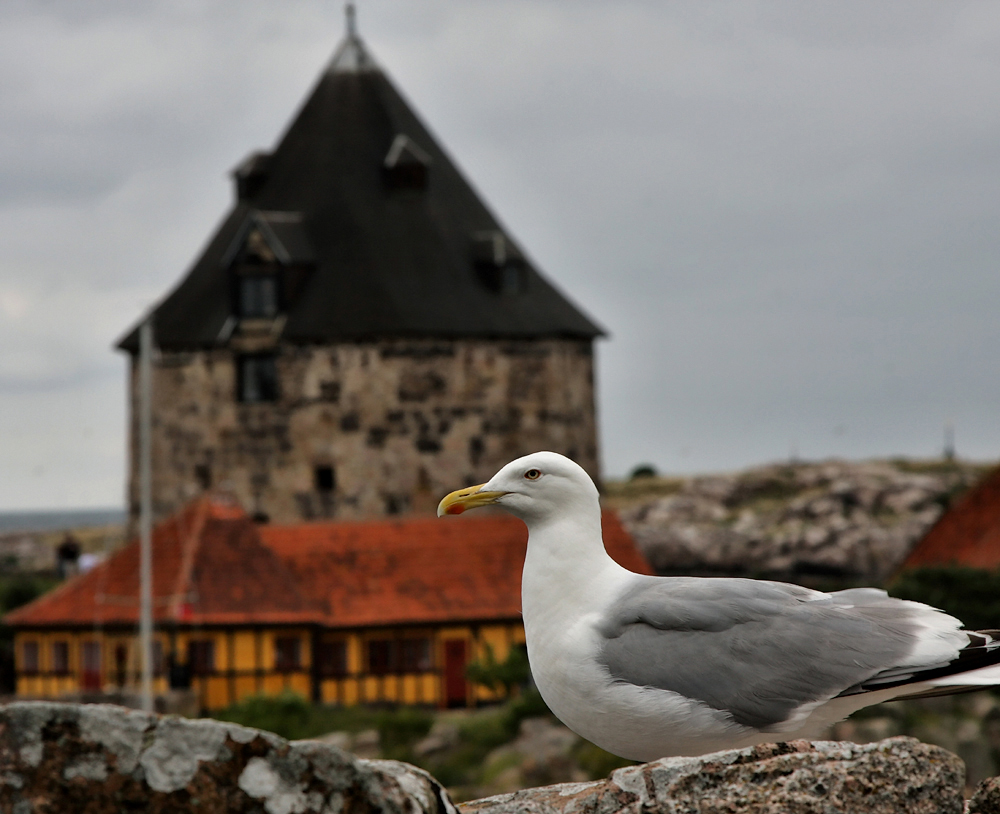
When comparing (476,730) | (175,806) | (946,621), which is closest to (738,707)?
(946,621)

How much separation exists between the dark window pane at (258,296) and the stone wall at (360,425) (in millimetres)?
1344

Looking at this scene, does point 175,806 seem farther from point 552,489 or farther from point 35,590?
point 35,590

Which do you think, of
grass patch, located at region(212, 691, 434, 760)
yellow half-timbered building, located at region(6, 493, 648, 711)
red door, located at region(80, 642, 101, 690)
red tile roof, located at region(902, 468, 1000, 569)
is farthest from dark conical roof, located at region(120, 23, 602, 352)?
red tile roof, located at region(902, 468, 1000, 569)

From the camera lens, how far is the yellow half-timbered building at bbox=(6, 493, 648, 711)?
38844mm

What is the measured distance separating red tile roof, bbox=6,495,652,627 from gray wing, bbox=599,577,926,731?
3270 centimetres

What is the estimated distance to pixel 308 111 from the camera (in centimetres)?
4853

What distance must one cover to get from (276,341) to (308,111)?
343 inches

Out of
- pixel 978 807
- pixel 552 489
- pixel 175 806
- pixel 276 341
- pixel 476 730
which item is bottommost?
pixel 476 730

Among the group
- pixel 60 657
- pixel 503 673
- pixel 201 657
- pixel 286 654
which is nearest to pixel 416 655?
pixel 503 673

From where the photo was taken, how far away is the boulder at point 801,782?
561 cm

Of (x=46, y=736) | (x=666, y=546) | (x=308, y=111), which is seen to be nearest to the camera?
(x=46, y=736)

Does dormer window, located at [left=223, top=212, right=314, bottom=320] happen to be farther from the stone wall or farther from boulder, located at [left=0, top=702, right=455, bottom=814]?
boulder, located at [left=0, top=702, right=455, bottom=814]

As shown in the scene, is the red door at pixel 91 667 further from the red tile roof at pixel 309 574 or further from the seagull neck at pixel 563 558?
the seagull neck at pixel 563 558

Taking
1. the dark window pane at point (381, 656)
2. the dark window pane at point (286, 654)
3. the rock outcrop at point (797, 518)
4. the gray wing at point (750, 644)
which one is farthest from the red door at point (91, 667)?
the gray wing at point (750, 644)
